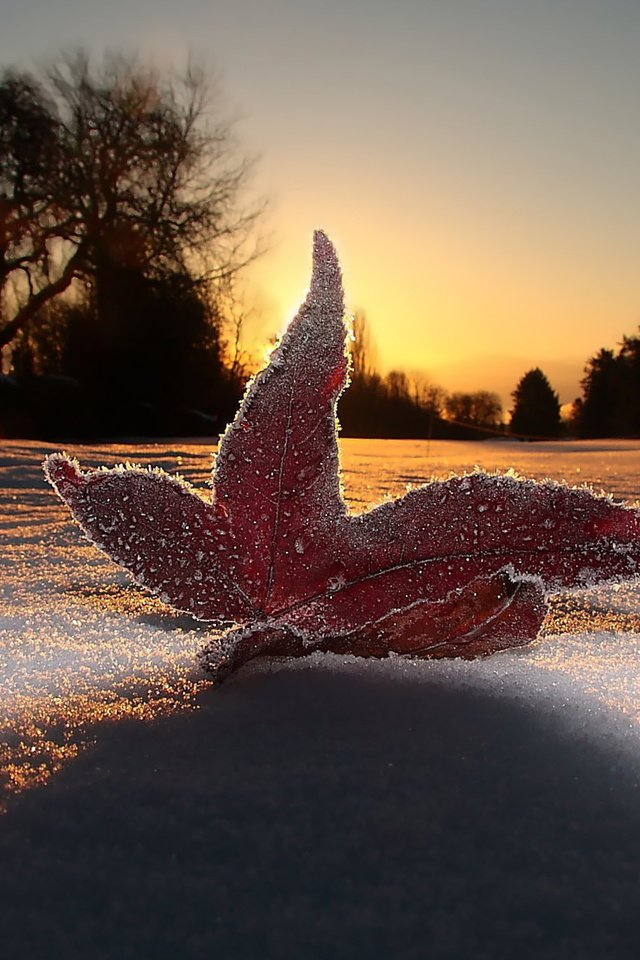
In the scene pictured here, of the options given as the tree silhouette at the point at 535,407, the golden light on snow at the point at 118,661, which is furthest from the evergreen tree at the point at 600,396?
the golden light on snow at the point at 118,661

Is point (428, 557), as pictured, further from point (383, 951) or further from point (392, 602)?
point (383, 951)

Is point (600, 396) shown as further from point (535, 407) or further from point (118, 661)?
point (118, 661)

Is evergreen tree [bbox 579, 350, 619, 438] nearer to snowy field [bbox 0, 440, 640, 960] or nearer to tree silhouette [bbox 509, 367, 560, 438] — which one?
tree silhouette [bbox 509, 367, 560, 438]

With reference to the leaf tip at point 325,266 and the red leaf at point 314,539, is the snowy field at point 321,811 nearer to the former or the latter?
the red leaf at point 314,539

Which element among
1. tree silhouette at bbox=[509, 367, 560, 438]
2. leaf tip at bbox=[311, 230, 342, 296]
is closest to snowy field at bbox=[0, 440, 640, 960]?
leaf tip at bbox=[311, 230, 342, 296]

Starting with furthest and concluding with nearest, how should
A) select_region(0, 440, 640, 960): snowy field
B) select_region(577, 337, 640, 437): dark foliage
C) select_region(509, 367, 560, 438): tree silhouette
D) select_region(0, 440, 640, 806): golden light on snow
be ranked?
select_region(509, 367, 560, 438): tree silhouette → select_region(577, 337, 640, 437): dark foliage → select_region(0, 440, 640, 806): golden light on snow → select_region(0, 440, 640, 960): snowy field
